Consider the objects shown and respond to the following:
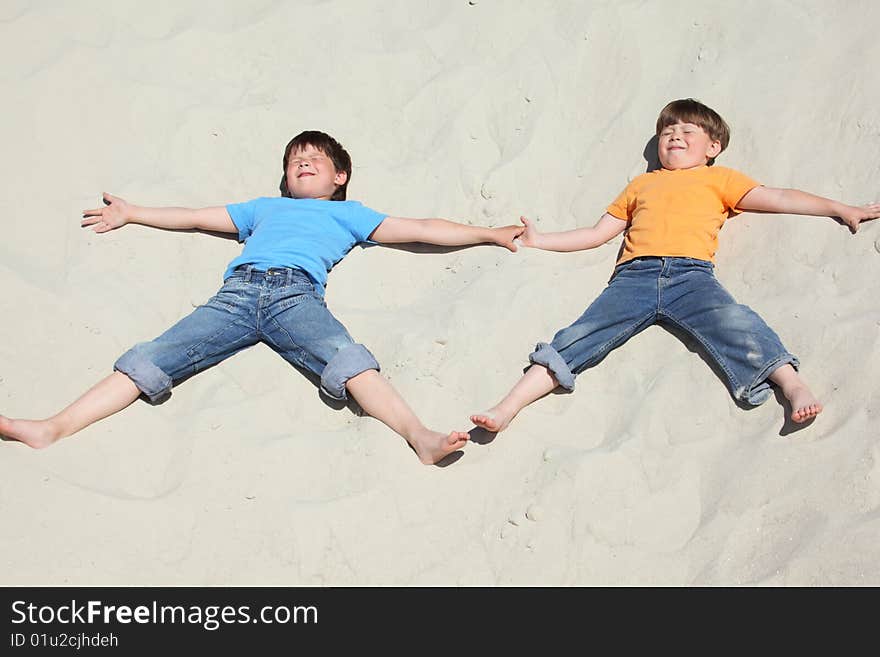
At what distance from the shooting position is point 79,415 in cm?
355

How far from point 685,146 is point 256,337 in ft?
6.16

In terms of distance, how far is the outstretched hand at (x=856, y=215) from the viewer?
393cm

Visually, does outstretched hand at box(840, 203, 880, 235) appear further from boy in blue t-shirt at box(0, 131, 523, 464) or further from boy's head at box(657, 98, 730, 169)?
boy in blue t-shirt at box(0, 131, 523, 464)

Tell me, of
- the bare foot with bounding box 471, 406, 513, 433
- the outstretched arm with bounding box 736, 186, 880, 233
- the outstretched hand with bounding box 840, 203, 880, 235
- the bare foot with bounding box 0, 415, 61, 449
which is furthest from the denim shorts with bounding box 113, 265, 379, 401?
A: the outstretched hand with bounding box 840, 203, 880, 235

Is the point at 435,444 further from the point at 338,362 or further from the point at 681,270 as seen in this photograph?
the point at 681,270

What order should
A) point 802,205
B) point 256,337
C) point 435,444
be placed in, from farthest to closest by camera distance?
point 802,205, point 256,337, point 435,444

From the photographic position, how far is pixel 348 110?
4.76 m

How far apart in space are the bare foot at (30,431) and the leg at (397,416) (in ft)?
3.28

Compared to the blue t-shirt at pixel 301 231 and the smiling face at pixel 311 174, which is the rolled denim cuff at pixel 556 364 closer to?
the blue t-shirt at pixel 301 231

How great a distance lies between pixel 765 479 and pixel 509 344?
105 cm

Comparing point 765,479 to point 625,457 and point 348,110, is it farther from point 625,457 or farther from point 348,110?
point 348,110

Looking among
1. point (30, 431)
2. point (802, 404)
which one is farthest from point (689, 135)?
point (30, 431)

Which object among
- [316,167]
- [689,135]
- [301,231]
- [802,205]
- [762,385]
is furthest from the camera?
[316,167]

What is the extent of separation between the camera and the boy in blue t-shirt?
357 centimetres
